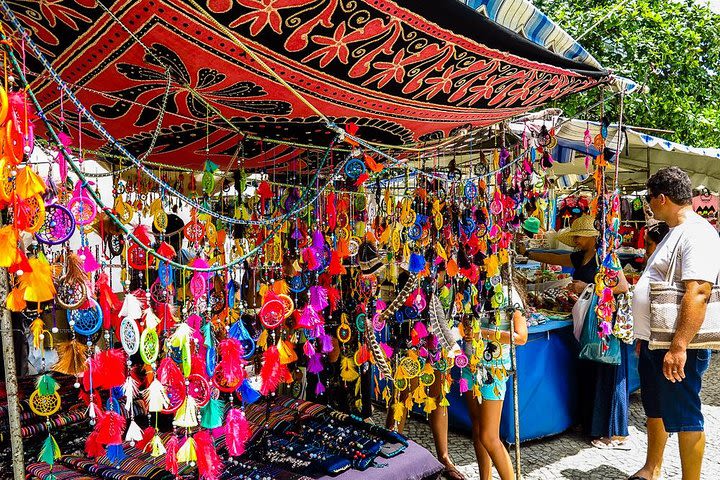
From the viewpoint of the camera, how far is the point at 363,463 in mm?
2318

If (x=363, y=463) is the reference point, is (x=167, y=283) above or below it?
above

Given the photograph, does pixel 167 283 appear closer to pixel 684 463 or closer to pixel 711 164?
pixel 684 463

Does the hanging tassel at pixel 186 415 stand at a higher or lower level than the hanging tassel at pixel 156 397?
lower

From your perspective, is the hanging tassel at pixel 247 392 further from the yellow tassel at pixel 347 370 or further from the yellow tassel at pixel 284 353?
the yellow tassel at pixel 347 370

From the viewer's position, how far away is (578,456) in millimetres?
3463

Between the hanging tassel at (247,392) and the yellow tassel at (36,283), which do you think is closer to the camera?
the yellow tassel at (36,283)

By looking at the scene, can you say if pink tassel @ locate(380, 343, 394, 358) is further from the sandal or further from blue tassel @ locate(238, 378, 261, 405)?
blue tassel @ locate(238, 378, 261, 405)

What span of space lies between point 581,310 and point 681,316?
4.22ft

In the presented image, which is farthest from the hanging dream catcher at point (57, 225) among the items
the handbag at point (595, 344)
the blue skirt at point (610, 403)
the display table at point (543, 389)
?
the blue skirt at point (610, 403)

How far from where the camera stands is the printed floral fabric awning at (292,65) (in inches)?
49.1

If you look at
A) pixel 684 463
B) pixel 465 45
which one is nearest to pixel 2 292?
pixel 465 45

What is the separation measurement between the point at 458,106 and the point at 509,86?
204 mm

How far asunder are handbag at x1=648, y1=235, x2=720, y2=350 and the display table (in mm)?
1097

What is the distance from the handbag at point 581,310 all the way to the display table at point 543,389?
0.09m
